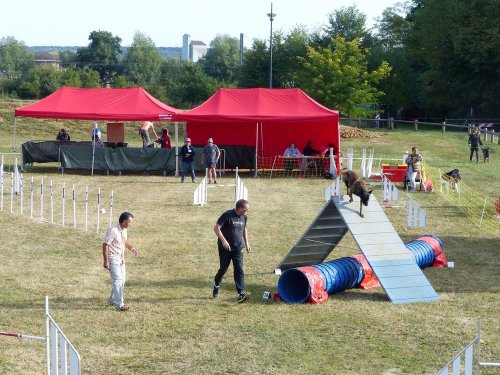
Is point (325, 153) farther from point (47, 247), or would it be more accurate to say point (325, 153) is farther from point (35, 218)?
point (47, 247)

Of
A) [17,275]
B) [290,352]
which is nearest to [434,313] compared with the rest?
[290,352]

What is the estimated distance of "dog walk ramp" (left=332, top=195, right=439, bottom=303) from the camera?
12.8m

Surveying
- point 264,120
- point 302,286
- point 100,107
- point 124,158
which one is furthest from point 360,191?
point 100,107

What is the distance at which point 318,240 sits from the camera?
46.9 feet

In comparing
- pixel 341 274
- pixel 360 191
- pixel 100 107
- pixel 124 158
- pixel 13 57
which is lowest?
pixel 341 274

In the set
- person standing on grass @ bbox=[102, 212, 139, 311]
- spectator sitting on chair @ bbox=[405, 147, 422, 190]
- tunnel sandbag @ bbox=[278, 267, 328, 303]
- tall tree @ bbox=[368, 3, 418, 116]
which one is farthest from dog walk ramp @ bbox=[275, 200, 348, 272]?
tall tree @ bbox=[368, 3, 418, 116]

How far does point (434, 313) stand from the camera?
12086 millimetres

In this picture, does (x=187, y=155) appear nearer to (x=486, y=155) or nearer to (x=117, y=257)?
(x=486, y=155)

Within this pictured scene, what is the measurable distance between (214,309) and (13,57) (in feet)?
504

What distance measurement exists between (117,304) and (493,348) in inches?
198

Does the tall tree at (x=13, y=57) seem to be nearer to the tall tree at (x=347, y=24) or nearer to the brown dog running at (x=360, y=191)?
the tall tree at (x=347, y=24)

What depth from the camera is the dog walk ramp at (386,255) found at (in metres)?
12.8

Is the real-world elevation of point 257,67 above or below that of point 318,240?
above

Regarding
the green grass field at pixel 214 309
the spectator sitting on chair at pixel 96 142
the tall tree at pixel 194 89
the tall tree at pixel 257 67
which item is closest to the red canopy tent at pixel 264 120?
the spectator sitting on chair at pixel 96 142
